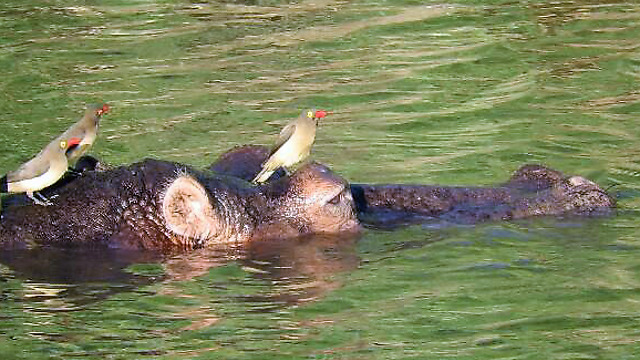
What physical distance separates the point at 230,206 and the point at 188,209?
0.27 m

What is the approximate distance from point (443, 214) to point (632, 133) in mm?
3509

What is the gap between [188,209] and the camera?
297 inches

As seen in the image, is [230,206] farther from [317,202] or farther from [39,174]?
[39,174]

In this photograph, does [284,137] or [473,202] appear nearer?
[473,202]

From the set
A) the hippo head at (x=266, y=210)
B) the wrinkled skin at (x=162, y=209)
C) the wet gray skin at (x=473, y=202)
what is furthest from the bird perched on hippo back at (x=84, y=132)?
the wet gray skin at (x=473, y=202)

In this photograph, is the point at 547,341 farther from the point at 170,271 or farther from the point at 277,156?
the point at 277,156

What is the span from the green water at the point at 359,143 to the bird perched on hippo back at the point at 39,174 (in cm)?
44

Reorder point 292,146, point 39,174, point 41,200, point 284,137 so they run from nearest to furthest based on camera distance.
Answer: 1. point 39,174
2. point 41,200
3. point 292,146
4. point 284,137

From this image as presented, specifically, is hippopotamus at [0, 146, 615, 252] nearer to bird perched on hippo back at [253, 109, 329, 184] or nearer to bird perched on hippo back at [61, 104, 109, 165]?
bird perched on hippo back at [253, 109, 329, 184]

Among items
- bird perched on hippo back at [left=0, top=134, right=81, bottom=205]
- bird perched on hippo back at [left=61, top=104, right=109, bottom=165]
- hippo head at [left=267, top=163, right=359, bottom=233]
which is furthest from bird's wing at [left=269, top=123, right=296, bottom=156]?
bird perched on hippo back at [left=0, top=134, right=81, bottom=205]

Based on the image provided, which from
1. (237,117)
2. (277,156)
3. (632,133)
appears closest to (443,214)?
(277,156)

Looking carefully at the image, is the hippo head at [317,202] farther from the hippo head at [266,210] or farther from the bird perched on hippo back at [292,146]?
the bird perched on hippo back at [292,146]

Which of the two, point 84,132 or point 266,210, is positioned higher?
point 84,132

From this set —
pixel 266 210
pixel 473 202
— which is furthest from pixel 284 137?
pixel 473 202
